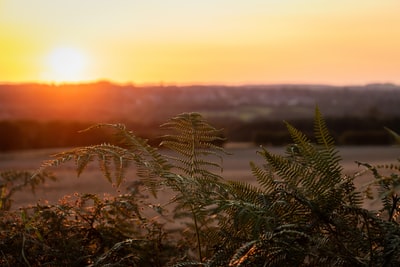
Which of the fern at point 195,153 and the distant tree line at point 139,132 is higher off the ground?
the fern at point 195,153

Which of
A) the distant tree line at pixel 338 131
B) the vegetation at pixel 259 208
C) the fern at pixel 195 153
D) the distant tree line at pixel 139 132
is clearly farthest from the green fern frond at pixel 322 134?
the distant tree line at pixel 338 131

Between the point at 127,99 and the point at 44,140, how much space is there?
68.8 feet

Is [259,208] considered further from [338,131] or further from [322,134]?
[338,131]

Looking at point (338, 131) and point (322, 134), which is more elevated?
point (322, 134)

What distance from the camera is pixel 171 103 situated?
1695 inches

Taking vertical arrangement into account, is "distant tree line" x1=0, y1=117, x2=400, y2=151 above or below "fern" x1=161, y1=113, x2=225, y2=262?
below

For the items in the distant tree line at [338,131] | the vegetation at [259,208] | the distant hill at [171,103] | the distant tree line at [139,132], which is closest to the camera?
the vegetation at [259,208]

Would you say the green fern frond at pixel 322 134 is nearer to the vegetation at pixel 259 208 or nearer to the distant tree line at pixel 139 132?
the vegetation at pixel 259 208

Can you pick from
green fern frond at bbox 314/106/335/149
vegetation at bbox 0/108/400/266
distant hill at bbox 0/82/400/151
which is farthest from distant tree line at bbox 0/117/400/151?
green fern frond at bbox 314/106/335/149

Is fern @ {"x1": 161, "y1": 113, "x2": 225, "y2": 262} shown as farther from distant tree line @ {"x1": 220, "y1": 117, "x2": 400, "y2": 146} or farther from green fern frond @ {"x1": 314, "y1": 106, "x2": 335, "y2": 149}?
Result: distant tree line @ {"x1": 220, "y1": 117, "x2": 400, "y2": 146}

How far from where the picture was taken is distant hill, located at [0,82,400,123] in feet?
107

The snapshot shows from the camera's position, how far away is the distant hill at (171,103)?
3275 cm

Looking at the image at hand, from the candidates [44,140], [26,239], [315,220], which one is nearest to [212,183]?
[315,220]

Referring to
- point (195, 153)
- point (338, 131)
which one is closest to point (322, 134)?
point (195, 153)
